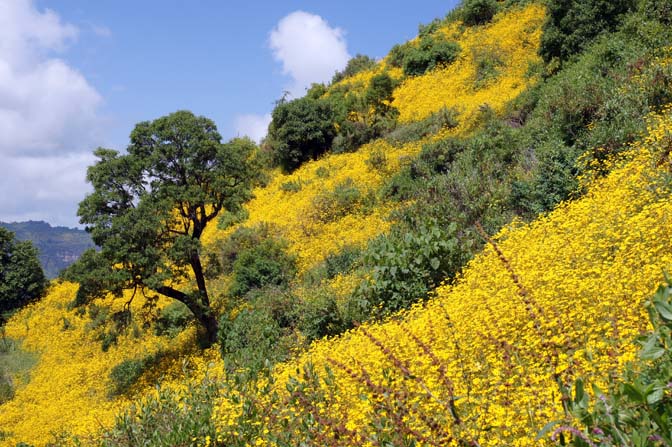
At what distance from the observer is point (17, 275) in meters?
25.9

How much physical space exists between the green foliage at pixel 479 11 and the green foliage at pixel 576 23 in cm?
1094

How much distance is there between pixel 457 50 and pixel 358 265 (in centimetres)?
1832

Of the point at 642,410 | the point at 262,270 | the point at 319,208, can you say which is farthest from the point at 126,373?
the point at 642,410

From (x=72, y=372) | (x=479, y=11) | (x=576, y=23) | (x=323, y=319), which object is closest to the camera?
(x=323, y=319)

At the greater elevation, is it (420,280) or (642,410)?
(642,410)

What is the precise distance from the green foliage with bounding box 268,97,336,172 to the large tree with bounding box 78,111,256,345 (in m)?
10.2

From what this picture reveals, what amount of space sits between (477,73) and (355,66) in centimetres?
1356

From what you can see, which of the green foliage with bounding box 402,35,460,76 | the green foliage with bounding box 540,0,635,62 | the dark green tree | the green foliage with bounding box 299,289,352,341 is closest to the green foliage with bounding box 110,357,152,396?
the green foliage with bounding box 299,289,352,341

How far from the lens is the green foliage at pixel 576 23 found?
1803 cm

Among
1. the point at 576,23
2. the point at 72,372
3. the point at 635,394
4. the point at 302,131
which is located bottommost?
the point at 72,372

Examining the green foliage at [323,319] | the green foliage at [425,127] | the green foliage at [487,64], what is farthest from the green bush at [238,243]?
the green foliage at [487,64]

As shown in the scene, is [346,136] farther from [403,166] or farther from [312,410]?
[312,410]

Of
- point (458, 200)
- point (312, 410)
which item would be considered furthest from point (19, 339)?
point (312, 410)

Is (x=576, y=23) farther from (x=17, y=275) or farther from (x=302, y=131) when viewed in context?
(x=17, y=275)
